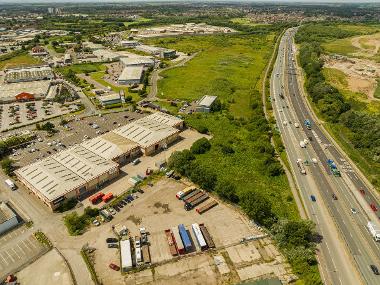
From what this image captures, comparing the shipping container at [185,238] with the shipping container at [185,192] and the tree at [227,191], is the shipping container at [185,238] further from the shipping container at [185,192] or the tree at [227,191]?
the tree at [227,191]

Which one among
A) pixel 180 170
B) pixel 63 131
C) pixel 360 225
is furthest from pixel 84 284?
pixel 63 131

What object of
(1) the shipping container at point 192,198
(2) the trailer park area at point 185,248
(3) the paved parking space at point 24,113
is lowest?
(3) the paved parking space at point 24,113

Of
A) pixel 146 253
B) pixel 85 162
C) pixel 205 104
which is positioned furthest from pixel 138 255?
pixel 205 104

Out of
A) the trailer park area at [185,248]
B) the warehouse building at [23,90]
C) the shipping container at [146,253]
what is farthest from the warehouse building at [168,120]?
the warehouse building at [23,90]

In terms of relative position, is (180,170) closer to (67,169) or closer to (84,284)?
(67,169)

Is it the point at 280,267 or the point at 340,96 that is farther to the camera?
the point at 340,96

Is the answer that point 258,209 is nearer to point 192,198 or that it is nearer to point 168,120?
point 192,198
